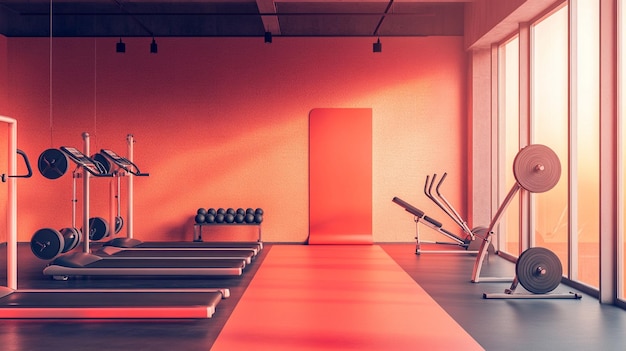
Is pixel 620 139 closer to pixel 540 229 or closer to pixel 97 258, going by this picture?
pixel 540 229

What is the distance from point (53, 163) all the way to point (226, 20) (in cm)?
412

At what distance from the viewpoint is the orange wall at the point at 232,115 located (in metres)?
9.65

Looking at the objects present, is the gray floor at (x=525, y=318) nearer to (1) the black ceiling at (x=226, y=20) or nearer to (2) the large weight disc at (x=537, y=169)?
(2) the large weight disc at (x=537, y=169)

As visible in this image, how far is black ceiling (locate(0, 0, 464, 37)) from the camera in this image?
959 centimetres

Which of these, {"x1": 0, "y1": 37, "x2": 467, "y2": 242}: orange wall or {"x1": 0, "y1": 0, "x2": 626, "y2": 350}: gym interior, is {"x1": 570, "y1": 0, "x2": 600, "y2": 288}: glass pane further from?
{"x1": 0, "y1": 37, "x2": 467, "y2": 242}: orange wall

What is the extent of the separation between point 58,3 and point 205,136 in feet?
9.38

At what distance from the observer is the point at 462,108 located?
962cm

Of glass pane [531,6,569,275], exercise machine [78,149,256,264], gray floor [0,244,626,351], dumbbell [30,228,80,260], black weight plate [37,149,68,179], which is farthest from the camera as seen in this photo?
glass pane [531,6,569,275]

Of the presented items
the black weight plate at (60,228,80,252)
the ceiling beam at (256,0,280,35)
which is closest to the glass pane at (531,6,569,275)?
the ceiling beam at (256,0,280,35)

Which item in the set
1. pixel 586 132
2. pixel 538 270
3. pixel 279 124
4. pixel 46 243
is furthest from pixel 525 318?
pixel 279 124

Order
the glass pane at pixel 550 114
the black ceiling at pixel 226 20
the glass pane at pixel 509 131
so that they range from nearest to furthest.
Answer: the glass pane at pixel 550 114 < the glass pane at pixel 509 131 < the black ceiling at pixel 226 20

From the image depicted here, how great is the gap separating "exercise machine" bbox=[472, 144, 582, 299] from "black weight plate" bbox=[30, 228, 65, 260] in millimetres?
4209

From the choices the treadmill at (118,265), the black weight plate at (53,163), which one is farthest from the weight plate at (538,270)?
the black weight plate at (53,163)

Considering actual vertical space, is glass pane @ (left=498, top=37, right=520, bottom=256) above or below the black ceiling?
below
